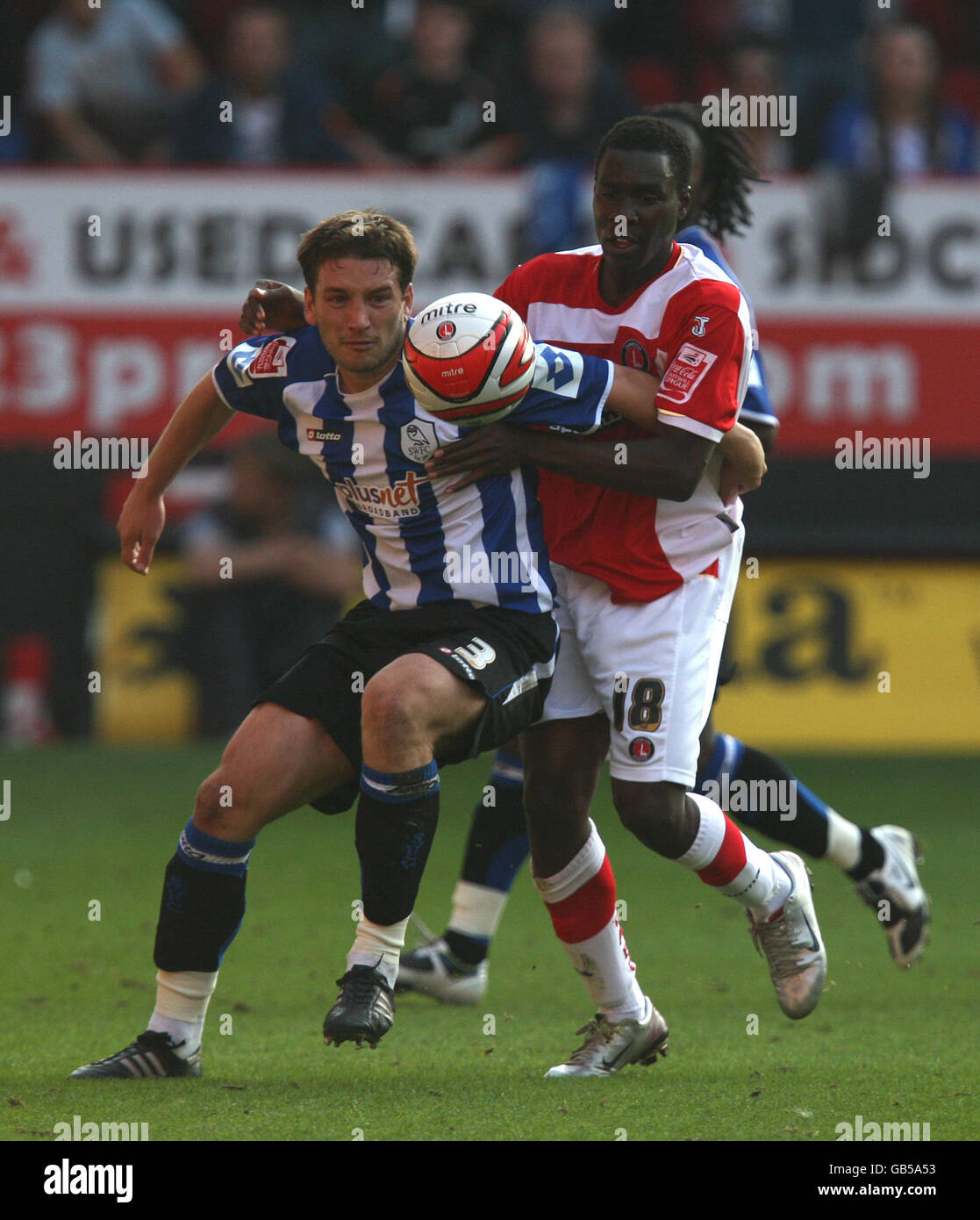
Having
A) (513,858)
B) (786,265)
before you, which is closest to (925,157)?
(786,265)

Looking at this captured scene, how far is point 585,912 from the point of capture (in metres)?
4.42

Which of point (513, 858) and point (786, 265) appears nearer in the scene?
point (513, 858)

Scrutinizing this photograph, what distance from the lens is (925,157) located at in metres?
10.9

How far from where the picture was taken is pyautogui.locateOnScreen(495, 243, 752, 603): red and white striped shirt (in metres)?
4.30

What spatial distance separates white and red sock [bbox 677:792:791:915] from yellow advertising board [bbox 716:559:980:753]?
5.63 metres

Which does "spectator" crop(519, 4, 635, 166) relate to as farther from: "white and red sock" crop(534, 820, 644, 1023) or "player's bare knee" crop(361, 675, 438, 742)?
"player's bare knee" crop(361, 675, 438, 742)

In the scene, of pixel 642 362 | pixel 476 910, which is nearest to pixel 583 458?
pixel 642 362

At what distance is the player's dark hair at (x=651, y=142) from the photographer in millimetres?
4258

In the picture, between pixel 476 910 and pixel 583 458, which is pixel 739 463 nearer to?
pixel 583 458

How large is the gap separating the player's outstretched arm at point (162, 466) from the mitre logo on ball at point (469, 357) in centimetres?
61

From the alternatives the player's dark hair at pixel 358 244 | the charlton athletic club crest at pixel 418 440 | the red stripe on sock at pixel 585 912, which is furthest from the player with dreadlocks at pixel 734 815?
the charlton athletic club crest at pixel 418 440

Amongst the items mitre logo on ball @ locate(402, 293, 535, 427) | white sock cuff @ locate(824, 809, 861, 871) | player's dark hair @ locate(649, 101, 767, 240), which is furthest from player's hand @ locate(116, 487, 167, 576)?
white sock cuff @ locate(824, 809, 861, 871)

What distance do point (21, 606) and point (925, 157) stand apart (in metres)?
5.68

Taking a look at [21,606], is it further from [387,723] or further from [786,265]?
[387,723]
